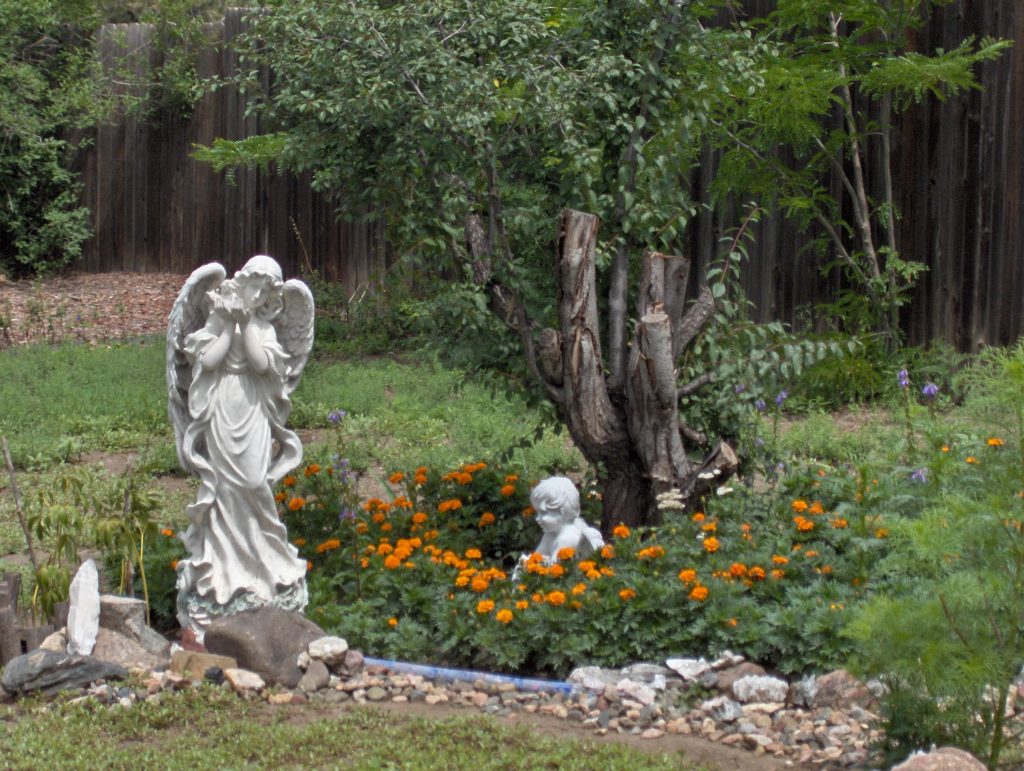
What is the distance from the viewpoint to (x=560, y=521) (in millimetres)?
6238

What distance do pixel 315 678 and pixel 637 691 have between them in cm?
123

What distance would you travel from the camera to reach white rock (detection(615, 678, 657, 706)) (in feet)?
17.1

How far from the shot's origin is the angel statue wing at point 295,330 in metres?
6.34

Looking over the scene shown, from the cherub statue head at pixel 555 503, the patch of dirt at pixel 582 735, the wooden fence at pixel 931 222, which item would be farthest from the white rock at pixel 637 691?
the wooden fence at pixel 931 222

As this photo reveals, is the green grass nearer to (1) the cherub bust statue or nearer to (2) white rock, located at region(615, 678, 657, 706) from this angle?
(2) white rock, located at region(615, 678, 657, 706)

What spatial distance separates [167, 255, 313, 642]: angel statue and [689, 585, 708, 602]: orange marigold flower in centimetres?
170

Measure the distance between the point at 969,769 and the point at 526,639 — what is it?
2044 mm

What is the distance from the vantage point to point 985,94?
32.6 feet

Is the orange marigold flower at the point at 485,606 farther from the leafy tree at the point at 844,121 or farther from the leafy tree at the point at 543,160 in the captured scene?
the leafy tree at the point at 844,121

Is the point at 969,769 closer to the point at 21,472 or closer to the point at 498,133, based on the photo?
the point at 498,133

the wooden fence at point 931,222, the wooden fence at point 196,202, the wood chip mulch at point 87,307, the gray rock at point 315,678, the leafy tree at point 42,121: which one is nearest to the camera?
the gray rock at point 315,678

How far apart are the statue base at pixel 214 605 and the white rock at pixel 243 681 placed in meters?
0.55

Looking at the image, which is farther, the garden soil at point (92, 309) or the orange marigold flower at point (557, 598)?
the garden soil at point (92, 309)

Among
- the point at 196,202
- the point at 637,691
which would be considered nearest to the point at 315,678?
the point at 637,691
